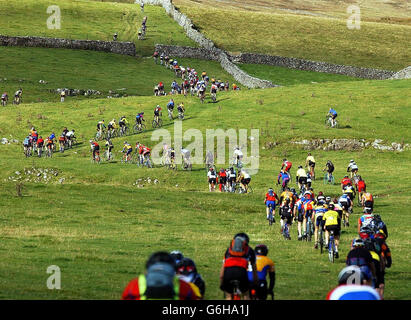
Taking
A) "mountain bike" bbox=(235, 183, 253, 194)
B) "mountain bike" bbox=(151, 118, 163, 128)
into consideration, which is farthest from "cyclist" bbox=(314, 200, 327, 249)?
"mountain bike" bbox=(151, 118, 163, 128)

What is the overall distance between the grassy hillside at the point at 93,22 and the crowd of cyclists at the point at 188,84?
7.27 meters

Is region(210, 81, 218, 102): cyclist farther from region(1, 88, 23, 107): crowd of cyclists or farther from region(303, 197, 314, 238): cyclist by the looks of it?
region(303, 197, 314, 238): cyclist

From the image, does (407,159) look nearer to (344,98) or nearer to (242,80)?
(344,98)

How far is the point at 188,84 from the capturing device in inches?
3332

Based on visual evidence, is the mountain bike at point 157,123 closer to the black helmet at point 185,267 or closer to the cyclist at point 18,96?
the cyclist at point 18,96

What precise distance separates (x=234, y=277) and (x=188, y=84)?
70.1m

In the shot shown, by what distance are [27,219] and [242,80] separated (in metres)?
67.1

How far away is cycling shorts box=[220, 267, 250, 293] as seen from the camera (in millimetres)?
15484

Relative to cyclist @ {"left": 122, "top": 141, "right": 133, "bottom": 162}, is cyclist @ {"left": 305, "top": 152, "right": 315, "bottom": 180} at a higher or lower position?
lower

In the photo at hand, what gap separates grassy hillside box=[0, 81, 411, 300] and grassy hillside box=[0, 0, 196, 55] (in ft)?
128

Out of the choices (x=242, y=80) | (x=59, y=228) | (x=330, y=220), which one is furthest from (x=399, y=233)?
(x=242, y=80)
